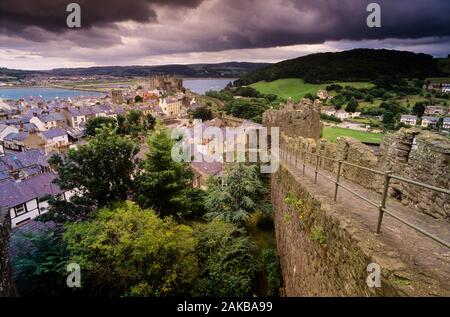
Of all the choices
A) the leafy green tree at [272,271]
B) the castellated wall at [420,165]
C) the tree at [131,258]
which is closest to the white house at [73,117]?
the tree at [131,258]

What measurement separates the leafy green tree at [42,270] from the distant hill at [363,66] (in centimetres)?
→ 8540

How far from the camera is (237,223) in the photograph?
15.2 m

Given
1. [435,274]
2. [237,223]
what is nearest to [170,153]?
[237,223]

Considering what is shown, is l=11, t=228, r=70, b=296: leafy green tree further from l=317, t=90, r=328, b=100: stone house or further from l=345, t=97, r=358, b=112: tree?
l=317, t=90, r=328, b=100: stone house

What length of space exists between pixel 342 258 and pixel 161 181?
45.2 ft

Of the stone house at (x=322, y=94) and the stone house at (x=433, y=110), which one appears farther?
the stone house at (x=322, y=94)

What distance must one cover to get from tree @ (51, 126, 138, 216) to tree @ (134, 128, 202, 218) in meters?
1.24

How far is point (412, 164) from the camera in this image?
589 centimetres

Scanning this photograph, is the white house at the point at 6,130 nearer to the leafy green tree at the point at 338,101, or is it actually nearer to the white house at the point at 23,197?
the white house at the point at 23,197

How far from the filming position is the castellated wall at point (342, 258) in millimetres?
2869

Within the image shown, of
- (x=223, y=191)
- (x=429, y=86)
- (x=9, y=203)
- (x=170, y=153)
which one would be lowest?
(x=9, y=203)
